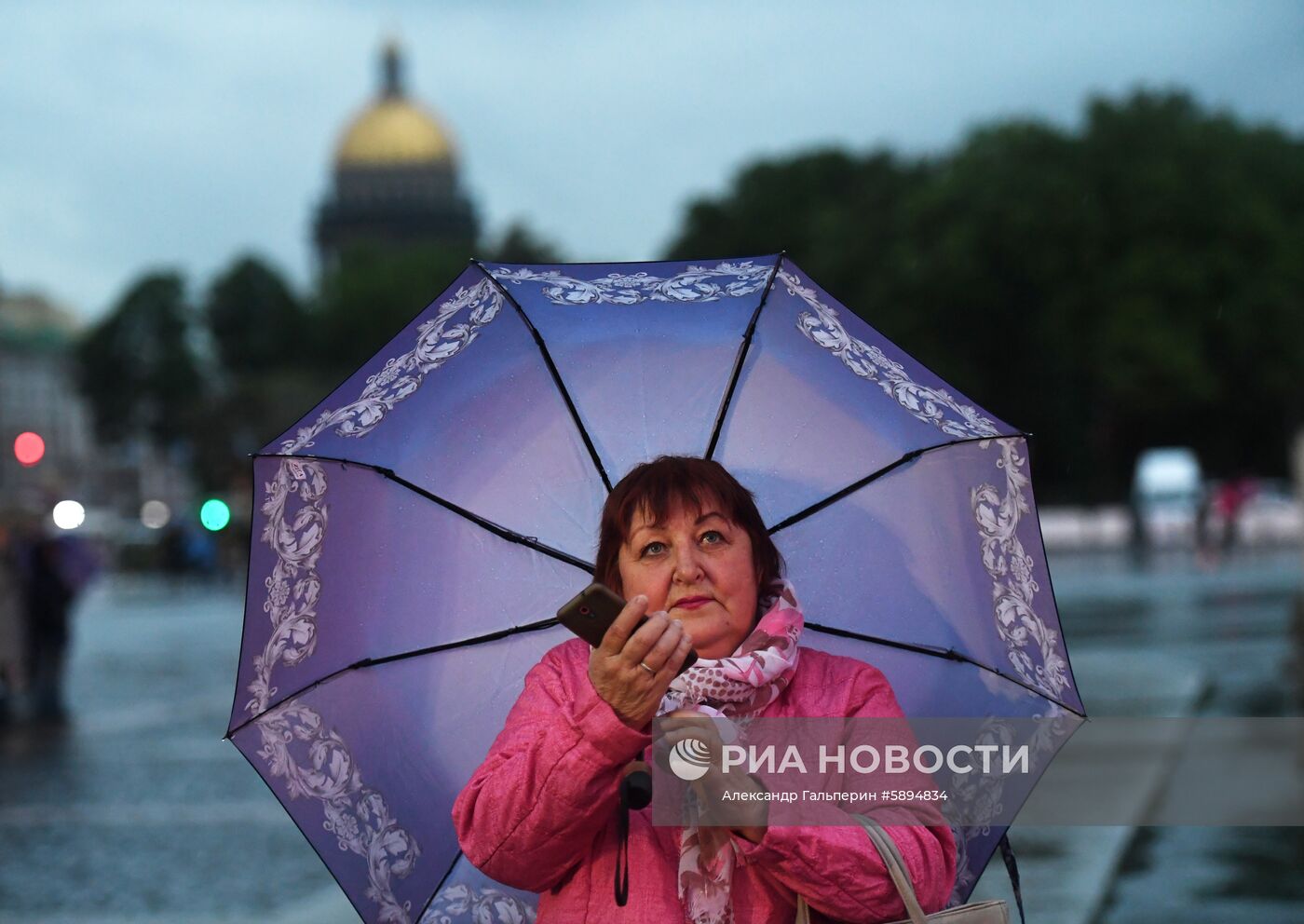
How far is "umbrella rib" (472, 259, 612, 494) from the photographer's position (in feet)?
12.6

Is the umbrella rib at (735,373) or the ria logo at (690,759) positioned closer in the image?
the ria logo at (690,759)

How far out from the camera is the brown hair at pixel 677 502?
10.3 feet

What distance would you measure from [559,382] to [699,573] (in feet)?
2.91

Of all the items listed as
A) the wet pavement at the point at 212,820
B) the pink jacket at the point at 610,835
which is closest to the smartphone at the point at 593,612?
the pink jacket at the point at 610,835

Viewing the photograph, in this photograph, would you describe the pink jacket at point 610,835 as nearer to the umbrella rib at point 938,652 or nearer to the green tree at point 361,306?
the umbrella rib at point 938,652

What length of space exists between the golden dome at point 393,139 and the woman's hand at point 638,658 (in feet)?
486

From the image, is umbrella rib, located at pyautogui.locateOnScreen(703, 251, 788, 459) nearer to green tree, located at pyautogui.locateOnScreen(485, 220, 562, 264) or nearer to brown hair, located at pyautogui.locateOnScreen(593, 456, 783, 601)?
brown hair, located at pyautogui.locateOnScreen(593, 456, 783, 601)

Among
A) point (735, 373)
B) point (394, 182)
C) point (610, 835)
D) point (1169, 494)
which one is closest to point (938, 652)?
point (735, 373)

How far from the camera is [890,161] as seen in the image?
227 ft

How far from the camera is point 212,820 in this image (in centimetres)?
1027

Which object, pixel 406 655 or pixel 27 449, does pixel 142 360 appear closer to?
pixel 27 449

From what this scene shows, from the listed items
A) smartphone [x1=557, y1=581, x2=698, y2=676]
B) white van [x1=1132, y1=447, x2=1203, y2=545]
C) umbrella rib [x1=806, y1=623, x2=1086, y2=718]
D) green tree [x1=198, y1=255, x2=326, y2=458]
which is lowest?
white van [x1=1132, y1=447, x2=1203, y2=545]

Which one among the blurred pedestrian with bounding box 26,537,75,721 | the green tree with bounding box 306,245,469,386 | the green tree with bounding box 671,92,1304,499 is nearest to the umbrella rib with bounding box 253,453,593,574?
the blurred pedestrian with bounding box 26,537,75,721

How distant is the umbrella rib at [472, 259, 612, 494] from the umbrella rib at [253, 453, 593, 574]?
5.7 inches
